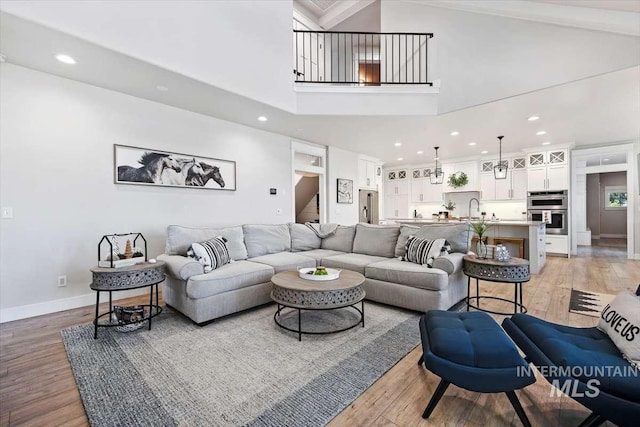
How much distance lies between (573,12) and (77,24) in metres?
5.43

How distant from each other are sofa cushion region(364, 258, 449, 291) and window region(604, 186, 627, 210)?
476 inches

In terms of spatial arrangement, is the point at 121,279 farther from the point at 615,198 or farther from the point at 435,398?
the point at 615,198

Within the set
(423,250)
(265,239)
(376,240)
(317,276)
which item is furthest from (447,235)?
(265,239)

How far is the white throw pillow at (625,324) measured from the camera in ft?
4.30

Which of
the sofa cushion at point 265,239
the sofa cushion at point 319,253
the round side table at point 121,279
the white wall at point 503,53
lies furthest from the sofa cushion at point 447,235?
the round side table at point 121,279

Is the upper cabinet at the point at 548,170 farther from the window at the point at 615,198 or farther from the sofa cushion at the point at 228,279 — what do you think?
the sofa cushion at the point at 228,279

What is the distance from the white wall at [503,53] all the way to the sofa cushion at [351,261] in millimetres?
2766

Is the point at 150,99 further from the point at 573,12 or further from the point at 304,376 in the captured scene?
the point at 573,12

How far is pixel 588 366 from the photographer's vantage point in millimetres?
1261

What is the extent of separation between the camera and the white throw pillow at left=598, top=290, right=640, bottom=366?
1310 mm

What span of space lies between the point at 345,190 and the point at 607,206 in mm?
10720

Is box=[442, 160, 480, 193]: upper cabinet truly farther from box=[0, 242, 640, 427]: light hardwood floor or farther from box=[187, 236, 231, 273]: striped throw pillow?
box=[187, 236, 231, 273]: striped throw pillow

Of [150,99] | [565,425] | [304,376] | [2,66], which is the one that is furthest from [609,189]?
[2,66]

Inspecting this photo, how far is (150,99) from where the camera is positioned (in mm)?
3854
